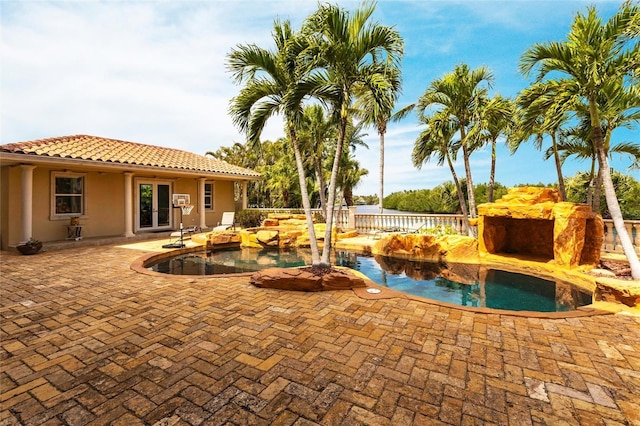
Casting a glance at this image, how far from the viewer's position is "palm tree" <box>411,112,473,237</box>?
11156 mm

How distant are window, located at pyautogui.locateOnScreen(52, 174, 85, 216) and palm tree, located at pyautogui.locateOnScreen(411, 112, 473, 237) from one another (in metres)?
14.0

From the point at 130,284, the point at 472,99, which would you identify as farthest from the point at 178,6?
the point at 472,99

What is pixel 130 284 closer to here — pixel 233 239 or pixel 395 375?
pixel 395 375

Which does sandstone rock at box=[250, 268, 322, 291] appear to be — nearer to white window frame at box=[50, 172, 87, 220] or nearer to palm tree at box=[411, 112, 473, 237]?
palm tree at box=[411, 112, 473, 237]

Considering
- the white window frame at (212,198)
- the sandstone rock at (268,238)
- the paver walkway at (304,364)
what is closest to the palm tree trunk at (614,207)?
the paver walkway at (304,364)

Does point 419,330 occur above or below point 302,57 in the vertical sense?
below

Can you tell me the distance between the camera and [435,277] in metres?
7.69

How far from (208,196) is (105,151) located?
5212mm

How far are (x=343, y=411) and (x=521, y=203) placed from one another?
882 cm

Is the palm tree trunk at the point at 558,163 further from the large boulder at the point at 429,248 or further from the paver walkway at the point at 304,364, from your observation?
the paver walkway at the point at 304,364

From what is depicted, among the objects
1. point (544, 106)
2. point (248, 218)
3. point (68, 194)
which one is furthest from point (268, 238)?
point (544, 106)

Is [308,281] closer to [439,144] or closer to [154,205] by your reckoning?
[439,144]

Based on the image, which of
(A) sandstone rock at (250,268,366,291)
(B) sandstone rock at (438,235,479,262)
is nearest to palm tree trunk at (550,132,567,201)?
(B) sandstone rock at (438,235,479,262)

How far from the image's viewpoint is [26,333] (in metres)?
3.41
